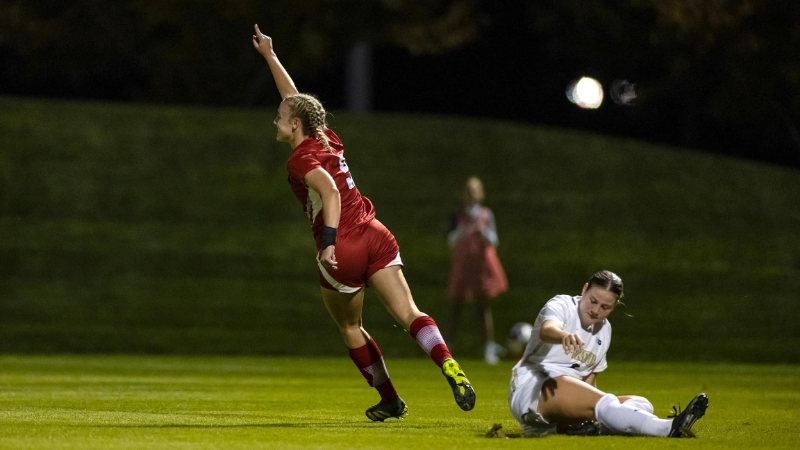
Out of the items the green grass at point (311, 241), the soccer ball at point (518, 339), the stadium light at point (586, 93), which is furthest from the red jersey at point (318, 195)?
the stadium light at point (586, 93)

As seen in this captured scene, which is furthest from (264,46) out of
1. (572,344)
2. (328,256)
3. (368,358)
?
(572,344)

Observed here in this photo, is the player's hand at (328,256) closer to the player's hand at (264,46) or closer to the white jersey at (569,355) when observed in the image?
the white jersey at (569,355)

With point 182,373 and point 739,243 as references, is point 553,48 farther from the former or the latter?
point 182,373

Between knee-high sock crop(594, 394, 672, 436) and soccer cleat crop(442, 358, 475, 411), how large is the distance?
2.52 ft

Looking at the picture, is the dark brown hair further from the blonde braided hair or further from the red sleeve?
the blonde braided hair

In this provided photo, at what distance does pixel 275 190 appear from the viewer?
27828mm

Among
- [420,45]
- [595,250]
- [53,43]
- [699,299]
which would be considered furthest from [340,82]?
[699,299]

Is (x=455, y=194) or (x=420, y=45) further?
(x=420, y=45)

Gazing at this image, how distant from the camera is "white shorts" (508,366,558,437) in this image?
327 inches

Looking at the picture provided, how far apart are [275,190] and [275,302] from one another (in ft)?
16.1

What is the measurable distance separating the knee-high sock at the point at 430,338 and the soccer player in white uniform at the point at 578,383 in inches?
26.0

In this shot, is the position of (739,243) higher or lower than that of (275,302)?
higher

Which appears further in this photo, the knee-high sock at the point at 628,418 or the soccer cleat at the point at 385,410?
the soccer cleat at the point at 385,410

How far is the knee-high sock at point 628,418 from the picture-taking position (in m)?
8.11
